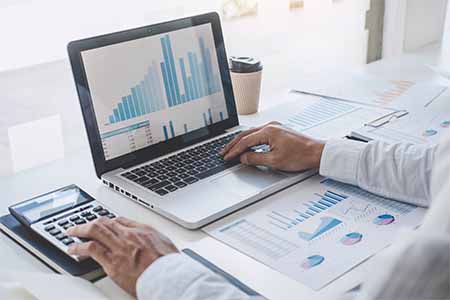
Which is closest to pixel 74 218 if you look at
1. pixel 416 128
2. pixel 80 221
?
pixel 80 221

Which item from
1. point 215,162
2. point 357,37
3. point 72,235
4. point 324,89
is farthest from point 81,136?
point 357,37

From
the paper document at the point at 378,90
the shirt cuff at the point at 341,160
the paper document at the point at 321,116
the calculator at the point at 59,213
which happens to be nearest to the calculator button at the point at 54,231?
the calculator at the point at 59,213

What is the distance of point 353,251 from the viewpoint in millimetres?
862

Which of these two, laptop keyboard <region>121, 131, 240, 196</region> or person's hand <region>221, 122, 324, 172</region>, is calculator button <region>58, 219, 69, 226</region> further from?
person's hand <region>221, 122, 324, 172</region>

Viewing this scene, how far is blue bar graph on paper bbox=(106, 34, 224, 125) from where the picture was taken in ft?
3.67

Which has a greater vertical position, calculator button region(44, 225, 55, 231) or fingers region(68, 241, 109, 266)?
calculator button region(44, 225, 55, 231)

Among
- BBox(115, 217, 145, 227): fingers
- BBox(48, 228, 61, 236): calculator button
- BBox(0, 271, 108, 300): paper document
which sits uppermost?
BBox(115, 217, 145, 227): fingers

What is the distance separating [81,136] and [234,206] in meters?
0.49

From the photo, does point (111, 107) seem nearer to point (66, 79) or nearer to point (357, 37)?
point (66, 79)

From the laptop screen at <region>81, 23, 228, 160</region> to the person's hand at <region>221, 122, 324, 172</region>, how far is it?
12cm

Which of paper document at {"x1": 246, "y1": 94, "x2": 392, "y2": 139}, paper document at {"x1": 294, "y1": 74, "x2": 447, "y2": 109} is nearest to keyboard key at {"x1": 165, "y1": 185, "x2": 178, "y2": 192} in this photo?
paper document at {"x1": 246, "y1": 94, "x2": 392, "y2": 139}

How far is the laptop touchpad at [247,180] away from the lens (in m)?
1.03

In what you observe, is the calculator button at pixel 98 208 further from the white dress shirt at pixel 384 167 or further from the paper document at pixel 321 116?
the paper document at pixel 321 116

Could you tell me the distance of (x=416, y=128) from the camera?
4.26ft
